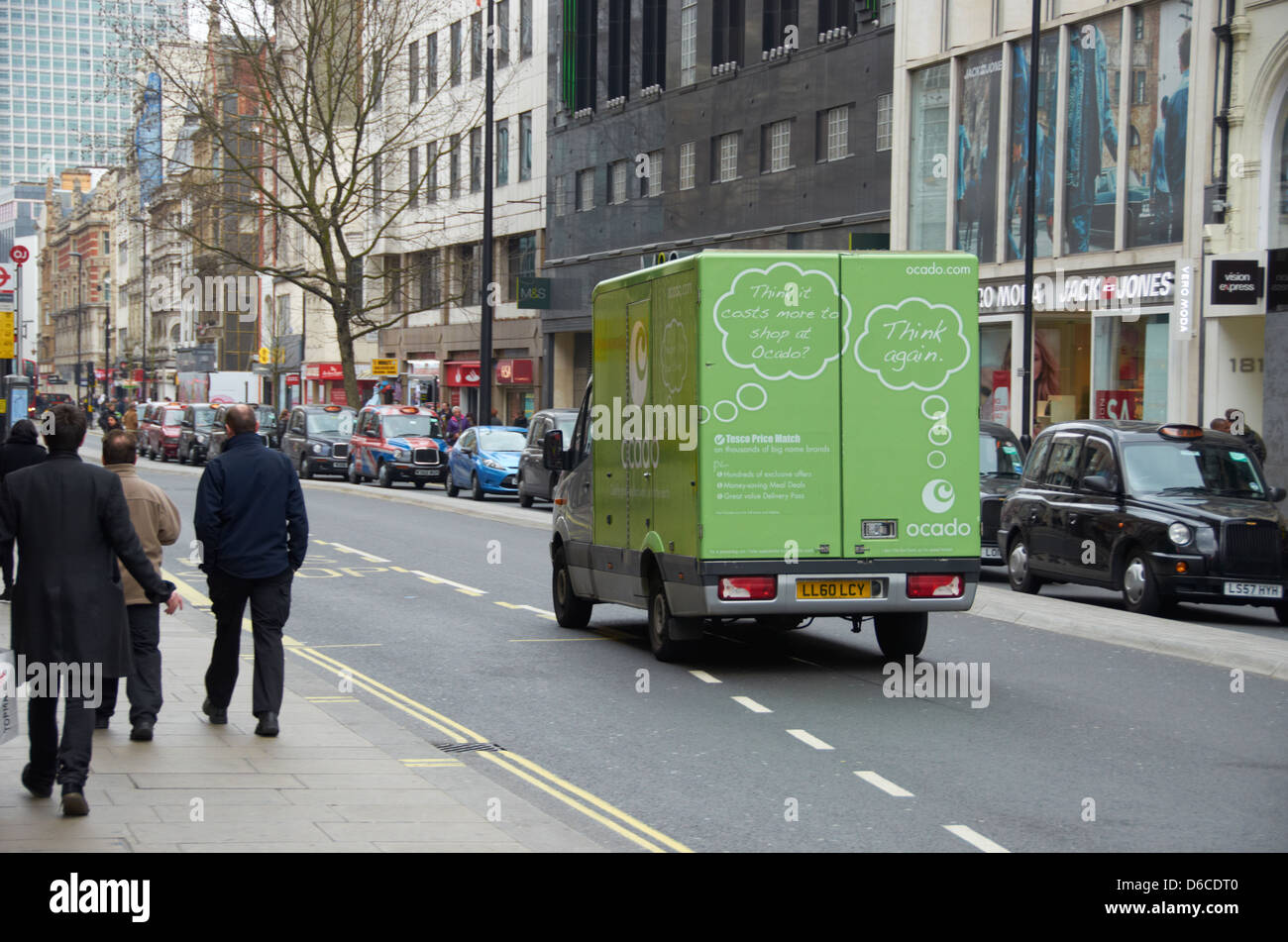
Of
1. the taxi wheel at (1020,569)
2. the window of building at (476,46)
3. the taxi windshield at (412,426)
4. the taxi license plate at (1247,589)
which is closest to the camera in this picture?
the taxi license plate at (1247,589)

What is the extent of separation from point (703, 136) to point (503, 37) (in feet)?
57.4

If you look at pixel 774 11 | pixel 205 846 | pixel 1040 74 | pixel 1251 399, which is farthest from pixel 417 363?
pixel 205 846

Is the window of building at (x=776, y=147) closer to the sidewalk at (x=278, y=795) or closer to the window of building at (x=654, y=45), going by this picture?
the window of building at (x=654, y=45)

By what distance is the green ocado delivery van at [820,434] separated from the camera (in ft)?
38.3

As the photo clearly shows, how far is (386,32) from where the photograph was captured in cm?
5241

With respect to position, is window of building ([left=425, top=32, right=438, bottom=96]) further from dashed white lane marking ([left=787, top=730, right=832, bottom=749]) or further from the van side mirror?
dashed white lane marking ([left=787, top=730, right=832, bottom=749])

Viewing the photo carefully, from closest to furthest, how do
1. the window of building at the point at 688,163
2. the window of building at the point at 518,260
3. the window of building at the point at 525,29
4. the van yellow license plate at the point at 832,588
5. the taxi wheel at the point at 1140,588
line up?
the van yellow license plate at the point at 832,588, the taxi wheel at the point at 1140,588, the window of building at the point at 688,163, the window of building at the point at 525,29, the window of building at the point at 518,260

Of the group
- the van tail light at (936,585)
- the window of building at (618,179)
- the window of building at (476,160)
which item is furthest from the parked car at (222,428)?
the van tail light at (936,585)

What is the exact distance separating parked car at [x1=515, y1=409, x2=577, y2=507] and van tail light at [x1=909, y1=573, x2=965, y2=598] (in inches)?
789

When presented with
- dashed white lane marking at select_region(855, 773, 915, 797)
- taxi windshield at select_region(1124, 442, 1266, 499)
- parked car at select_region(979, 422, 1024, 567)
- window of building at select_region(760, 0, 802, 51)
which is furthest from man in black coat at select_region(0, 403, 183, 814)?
window of building at select_region(760, 0, 802, 51)

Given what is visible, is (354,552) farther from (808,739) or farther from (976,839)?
(976,839)

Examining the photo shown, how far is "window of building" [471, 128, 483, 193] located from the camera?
208 feet

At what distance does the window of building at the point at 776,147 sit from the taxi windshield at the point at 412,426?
35.2ft

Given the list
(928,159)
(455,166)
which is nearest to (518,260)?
(455,166)
